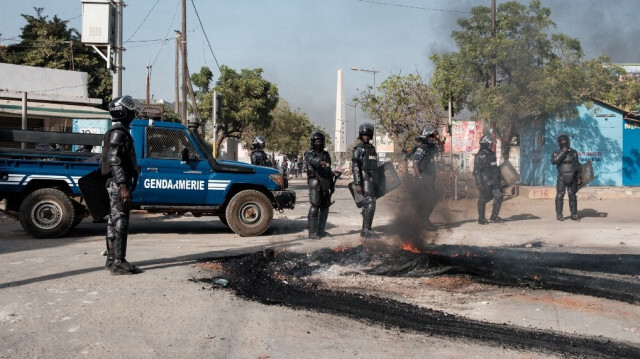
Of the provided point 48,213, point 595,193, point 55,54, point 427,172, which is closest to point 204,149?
point 48,213

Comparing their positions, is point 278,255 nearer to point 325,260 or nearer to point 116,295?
point 325,260

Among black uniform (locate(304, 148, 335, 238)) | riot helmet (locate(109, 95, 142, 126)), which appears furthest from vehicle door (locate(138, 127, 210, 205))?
riot helmet (locate(109, 95, 142, 126))

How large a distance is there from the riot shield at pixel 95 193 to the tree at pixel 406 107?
19.6 meters

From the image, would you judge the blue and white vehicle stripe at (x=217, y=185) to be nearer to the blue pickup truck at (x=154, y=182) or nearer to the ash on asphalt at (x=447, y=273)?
the blue pickup truck at (x=154, y=182)

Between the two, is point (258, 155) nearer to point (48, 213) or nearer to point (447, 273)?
point (48, 213)

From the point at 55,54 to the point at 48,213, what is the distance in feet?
97.3

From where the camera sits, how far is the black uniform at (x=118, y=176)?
18.0ft

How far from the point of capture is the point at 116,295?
4727mm

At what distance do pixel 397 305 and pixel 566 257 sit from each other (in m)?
3.65

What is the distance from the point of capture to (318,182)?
9125 millimetres

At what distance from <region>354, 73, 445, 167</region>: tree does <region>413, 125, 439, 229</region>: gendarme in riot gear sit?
14.2m

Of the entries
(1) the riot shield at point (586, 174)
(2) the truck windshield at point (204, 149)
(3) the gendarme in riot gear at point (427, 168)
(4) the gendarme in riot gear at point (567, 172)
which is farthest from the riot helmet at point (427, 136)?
(1) the riot shield at point (586, 174)

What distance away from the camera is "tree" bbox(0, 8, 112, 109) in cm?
3388

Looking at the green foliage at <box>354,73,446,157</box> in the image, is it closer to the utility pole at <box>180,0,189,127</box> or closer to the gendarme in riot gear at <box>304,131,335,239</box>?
the utility pole at <box>180,0,189,127</box>
